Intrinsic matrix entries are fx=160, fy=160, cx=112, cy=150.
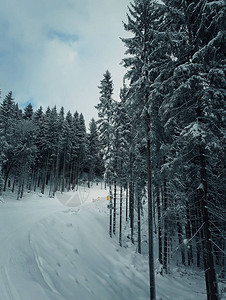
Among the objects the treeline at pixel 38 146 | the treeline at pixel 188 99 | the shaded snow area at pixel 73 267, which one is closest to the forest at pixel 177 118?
the treeline at pixel 188 99

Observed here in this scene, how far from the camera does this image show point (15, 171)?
31.2m

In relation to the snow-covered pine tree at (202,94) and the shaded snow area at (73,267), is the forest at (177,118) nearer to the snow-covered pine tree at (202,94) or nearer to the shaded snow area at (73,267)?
the snow-covered pine tree at (202,94)

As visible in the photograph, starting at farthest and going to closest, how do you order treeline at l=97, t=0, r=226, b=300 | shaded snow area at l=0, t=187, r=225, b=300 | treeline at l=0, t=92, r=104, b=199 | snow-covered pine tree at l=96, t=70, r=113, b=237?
treeline at l=0, t=92, r=104, b=199, snow-covered pine tree at l=96, t=70, r=113, b=237, shaded snow area at l=0, t=187, r=225, b=300, treeline at l=97, t=0, r=226, b=300

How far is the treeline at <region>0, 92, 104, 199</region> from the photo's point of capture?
2723 cm

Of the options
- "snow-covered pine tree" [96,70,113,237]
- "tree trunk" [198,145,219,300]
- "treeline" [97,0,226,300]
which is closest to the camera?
"tree trunk" [198,145,219,300]

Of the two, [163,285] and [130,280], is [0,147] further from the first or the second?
[163,285]

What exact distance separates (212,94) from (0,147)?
27922 mm

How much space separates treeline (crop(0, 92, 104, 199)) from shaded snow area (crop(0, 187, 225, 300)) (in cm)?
1079

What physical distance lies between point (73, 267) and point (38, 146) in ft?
106

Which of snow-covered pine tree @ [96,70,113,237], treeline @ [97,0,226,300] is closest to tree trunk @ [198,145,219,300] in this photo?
treeline @ [97,0,226,300]

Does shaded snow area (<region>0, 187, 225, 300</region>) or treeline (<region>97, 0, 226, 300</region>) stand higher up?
treeline (<region>97, 0, 226, 300</region>)

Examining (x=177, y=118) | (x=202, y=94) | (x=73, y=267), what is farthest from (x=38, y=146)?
(x=202, y=94)

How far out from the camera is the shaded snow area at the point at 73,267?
654cm

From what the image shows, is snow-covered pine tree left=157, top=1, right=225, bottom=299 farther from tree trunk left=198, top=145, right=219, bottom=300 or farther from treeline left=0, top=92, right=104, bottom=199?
treeline left=0, top=92, right=104, bottom=199
